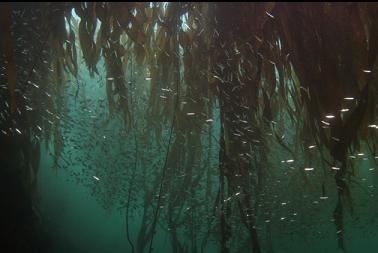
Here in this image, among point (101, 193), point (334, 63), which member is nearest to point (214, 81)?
point (334, 63)

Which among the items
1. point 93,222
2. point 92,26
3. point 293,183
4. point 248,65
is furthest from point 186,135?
point 93,222

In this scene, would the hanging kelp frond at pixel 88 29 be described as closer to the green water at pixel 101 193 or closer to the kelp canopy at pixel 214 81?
the kelp canopy at pixel 214 81

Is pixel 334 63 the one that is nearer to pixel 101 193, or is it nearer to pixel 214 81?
pixel 214 81

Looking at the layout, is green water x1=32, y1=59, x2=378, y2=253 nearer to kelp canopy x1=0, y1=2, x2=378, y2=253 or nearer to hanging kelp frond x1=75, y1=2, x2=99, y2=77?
kelp canopy x1=0, y1=2, x2=378, y2=253

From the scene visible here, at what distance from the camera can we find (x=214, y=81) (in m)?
2.26

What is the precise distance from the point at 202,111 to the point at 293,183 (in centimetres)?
299

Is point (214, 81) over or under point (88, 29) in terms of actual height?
under

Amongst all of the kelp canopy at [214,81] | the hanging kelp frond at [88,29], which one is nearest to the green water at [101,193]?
the kelp canopy at [214,81]

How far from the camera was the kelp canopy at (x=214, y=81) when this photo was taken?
1.77 meters

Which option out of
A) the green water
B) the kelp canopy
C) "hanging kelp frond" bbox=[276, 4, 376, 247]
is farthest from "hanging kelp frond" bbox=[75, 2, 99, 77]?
"hanging kelp frond" bbox=[276, 4, 376, 247]

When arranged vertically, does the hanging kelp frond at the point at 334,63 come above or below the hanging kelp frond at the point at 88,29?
below

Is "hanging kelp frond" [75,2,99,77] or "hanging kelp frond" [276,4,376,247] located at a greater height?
"hanging kelp frond" [75,2,99,77]

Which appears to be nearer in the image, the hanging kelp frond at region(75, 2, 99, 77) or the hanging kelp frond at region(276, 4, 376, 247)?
the hanging kelp frond at region(276, 4, 376, 247)

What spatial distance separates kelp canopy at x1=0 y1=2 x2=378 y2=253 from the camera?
5.80 ft
